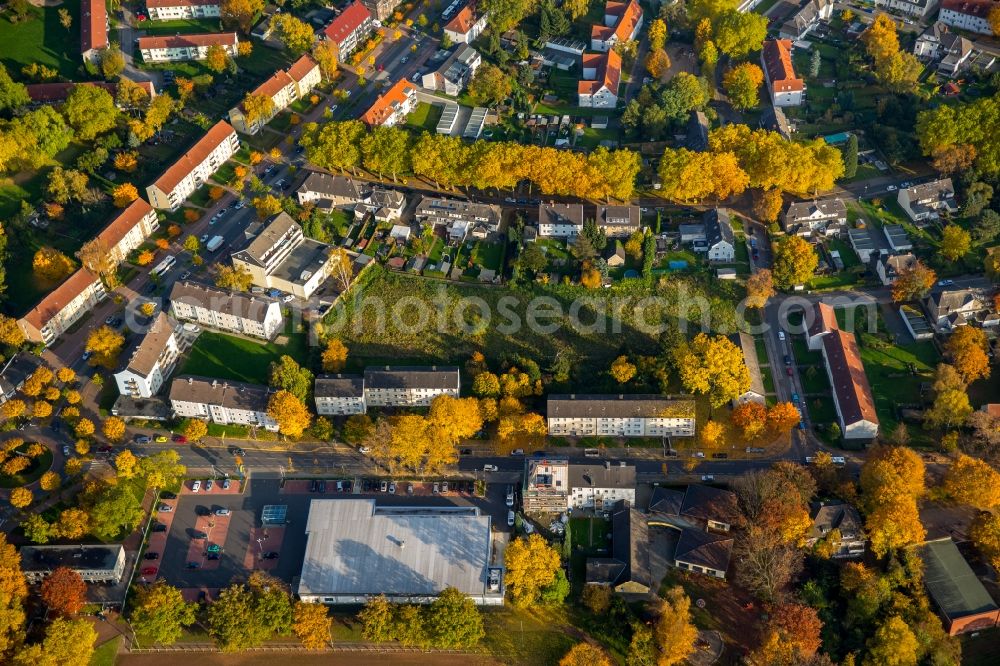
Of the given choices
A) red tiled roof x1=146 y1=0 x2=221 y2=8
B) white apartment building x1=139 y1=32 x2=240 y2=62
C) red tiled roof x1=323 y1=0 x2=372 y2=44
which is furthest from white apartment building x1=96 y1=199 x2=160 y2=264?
red tiled roof x1=146 y1=0 x2=221 y2=8

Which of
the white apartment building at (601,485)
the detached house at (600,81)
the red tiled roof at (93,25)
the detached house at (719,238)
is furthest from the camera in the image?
the red tiled roof at (93,25)

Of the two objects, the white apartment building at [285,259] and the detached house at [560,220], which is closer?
the white apartment building at [285,259]

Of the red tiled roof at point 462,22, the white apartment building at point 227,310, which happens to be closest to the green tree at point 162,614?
the white apartment building at point 227,310

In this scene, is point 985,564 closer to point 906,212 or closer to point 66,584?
point 906,212

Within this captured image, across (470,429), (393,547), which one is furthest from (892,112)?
(393,547)

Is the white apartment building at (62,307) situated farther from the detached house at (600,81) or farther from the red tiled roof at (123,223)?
the detached house at (600,81)

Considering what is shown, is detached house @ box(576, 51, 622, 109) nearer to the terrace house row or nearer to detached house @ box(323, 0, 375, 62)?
detached house @ box(323, 0, 375, 62)
